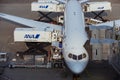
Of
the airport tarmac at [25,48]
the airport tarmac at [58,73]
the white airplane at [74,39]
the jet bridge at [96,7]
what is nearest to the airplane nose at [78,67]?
the white airplane at [74,39]

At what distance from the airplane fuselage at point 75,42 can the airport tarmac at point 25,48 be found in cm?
201

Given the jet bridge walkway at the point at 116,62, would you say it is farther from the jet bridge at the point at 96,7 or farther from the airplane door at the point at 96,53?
the jet bridge at the point at 96,7

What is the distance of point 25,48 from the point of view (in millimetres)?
33281

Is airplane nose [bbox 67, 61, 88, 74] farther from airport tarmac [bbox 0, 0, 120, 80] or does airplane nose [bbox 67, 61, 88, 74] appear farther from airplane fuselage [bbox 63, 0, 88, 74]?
airport tarmac [bbox 0, 0, 120, 80]

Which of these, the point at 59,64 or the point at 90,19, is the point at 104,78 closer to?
the point at 59,64

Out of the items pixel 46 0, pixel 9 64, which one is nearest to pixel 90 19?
pixel 46 0

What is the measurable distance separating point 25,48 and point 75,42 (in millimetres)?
8928

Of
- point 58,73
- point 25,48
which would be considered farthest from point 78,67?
point 25,48

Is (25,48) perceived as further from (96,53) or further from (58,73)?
(58,73)

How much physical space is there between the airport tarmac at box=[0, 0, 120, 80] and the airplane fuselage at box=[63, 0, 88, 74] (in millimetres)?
2013

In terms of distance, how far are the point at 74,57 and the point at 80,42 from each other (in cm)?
175

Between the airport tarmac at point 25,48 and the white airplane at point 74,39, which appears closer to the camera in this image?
the white airplane at point 74,39

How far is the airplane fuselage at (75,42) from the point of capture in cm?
2389

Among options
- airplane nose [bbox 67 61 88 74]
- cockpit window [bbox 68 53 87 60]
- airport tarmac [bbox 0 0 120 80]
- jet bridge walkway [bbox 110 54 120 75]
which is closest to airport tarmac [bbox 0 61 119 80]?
airport tarmac [bbox 0 0 120 80]
